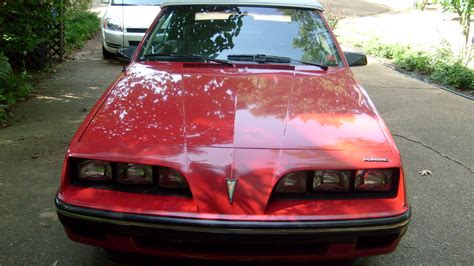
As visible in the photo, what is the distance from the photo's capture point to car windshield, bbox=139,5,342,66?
11.4ft

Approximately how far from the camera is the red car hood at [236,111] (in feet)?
7.59

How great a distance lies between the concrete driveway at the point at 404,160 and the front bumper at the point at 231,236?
16.5 inches

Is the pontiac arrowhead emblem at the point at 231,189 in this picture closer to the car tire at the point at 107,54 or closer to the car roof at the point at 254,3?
the car roof at the point at 254,3

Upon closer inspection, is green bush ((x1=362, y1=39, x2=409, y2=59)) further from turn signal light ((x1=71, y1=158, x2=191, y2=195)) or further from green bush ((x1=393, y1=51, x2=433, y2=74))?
turn signal light ((x1=71, y1=158, x2=191, y2=195))

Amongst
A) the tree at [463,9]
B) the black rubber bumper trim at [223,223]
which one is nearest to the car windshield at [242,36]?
the black rubber bumper trim at [223,223]

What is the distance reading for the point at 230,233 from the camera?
6.81 ft

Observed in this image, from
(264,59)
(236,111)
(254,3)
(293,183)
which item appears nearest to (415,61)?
(254,3)

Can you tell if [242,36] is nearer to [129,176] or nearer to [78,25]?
[129,176]

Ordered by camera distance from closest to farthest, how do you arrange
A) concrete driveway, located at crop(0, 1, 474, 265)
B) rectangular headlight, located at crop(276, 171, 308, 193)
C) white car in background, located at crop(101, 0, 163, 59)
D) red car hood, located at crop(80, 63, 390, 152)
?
rectangular headlight, located at crop(276, 171, 308, 193) → red car hood, located at crop(80, 63, 390, 152) → concrete driveway, located at crop(0, 1, 474, 265) → white car in background, located at crop(101, 0, 163, 59)

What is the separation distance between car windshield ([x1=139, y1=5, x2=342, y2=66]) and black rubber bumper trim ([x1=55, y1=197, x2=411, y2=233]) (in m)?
1.59

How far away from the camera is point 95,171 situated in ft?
7.48

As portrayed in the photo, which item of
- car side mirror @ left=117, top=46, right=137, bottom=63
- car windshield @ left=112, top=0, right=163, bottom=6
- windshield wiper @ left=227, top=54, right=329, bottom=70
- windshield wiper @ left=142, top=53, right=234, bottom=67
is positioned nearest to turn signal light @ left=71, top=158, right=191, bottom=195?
windshield wiper @ left=142, top=53, right=234, bottom=67

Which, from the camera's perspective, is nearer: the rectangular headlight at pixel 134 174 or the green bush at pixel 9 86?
the rectangular headlight at pixel 134 174

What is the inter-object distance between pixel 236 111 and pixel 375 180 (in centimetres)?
83
